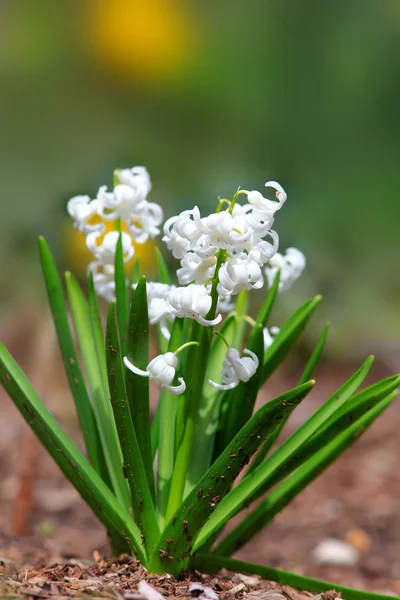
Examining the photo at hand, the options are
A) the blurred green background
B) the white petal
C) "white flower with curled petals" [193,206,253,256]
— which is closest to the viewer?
"white flower with curled petals" [193,206,253,256]

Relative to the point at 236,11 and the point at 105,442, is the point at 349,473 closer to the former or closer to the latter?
the point at 105,442

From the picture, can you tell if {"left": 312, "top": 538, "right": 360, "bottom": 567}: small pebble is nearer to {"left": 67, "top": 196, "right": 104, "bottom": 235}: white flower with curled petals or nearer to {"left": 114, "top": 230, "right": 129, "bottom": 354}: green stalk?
{"left": 114, "top": 230, "right": 129, "bottom": 354}: green stalk

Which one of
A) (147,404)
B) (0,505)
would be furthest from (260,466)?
(0,505)

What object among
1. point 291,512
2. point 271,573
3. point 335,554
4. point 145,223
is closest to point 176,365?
point 145,223

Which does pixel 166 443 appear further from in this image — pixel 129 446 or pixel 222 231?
pixel 222 231

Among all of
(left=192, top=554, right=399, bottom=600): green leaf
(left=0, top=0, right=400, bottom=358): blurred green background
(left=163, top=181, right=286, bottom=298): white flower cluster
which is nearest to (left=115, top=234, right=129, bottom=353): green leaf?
(left=163, top=181, right=286, bottom=298): white flower cluster
